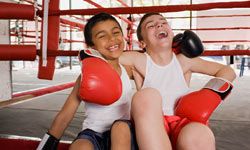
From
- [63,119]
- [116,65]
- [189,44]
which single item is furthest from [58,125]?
[189,44]

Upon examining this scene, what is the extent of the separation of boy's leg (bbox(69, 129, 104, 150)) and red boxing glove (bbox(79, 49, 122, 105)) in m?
0.10

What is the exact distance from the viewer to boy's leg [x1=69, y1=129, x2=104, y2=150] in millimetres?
735

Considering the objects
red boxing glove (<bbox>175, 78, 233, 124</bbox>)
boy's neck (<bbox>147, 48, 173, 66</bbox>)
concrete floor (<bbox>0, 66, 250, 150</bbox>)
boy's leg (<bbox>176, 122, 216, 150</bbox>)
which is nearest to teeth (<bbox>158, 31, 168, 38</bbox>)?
boy's neck (<bbox>147, 48, 173, 66</bbox>)

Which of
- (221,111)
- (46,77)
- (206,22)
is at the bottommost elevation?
(221,111)

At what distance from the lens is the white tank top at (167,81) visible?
939 mm

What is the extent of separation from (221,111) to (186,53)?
87 centimetres

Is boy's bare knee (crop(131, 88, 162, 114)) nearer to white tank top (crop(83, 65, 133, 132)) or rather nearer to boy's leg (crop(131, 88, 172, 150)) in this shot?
boy's leg (crop(131, 88, 172, 150))

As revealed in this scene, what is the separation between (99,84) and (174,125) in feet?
0.84

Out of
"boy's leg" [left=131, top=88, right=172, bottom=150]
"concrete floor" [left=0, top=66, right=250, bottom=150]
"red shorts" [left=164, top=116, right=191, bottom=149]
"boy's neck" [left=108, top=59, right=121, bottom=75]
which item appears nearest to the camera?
"boy's leg" [left=131, top=88, right=172, bottom=150]

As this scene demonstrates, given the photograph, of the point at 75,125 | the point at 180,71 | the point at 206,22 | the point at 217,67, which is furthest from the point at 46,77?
Answer: the point at 206,22

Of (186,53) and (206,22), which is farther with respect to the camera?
(206,22)

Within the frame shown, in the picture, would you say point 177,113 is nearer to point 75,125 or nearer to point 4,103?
point 75,125

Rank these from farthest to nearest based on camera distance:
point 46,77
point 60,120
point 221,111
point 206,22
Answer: point 206,22, point 221,111, point 46,77, point 60,120

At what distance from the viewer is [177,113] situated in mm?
868
